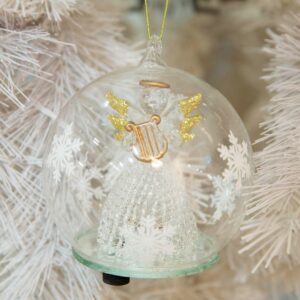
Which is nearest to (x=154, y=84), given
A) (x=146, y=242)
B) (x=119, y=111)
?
(x=119, y=111)

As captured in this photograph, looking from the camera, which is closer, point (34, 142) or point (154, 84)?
point (154, 84)

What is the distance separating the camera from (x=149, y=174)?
57 cm

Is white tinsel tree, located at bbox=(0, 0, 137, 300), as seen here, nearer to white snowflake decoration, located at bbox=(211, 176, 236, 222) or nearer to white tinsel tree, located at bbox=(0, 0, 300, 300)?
white tinsel tree, located at bbox=(0, 0, 300, 300)

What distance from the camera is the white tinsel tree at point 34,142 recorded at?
2.08 ft

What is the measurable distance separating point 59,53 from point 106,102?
12 cm

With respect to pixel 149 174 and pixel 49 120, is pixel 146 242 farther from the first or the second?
pixel 49 120

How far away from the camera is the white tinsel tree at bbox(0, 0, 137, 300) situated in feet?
2.08

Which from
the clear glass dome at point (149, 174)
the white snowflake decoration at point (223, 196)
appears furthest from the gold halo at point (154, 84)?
the white snowflake decoration at point (223, 196)

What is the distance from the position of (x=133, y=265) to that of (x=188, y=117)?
16 cm

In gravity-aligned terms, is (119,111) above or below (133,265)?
above

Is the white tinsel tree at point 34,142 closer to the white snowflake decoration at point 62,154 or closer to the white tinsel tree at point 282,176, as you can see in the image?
the white snowflake decoration at point 62,154

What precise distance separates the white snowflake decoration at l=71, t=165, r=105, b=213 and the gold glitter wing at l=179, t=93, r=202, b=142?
0.37 ft

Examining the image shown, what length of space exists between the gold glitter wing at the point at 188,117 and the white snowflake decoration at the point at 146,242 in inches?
3.9

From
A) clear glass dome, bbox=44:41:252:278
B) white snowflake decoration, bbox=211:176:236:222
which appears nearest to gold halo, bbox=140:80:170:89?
clear glass dome, bbox=44:41:252:278
